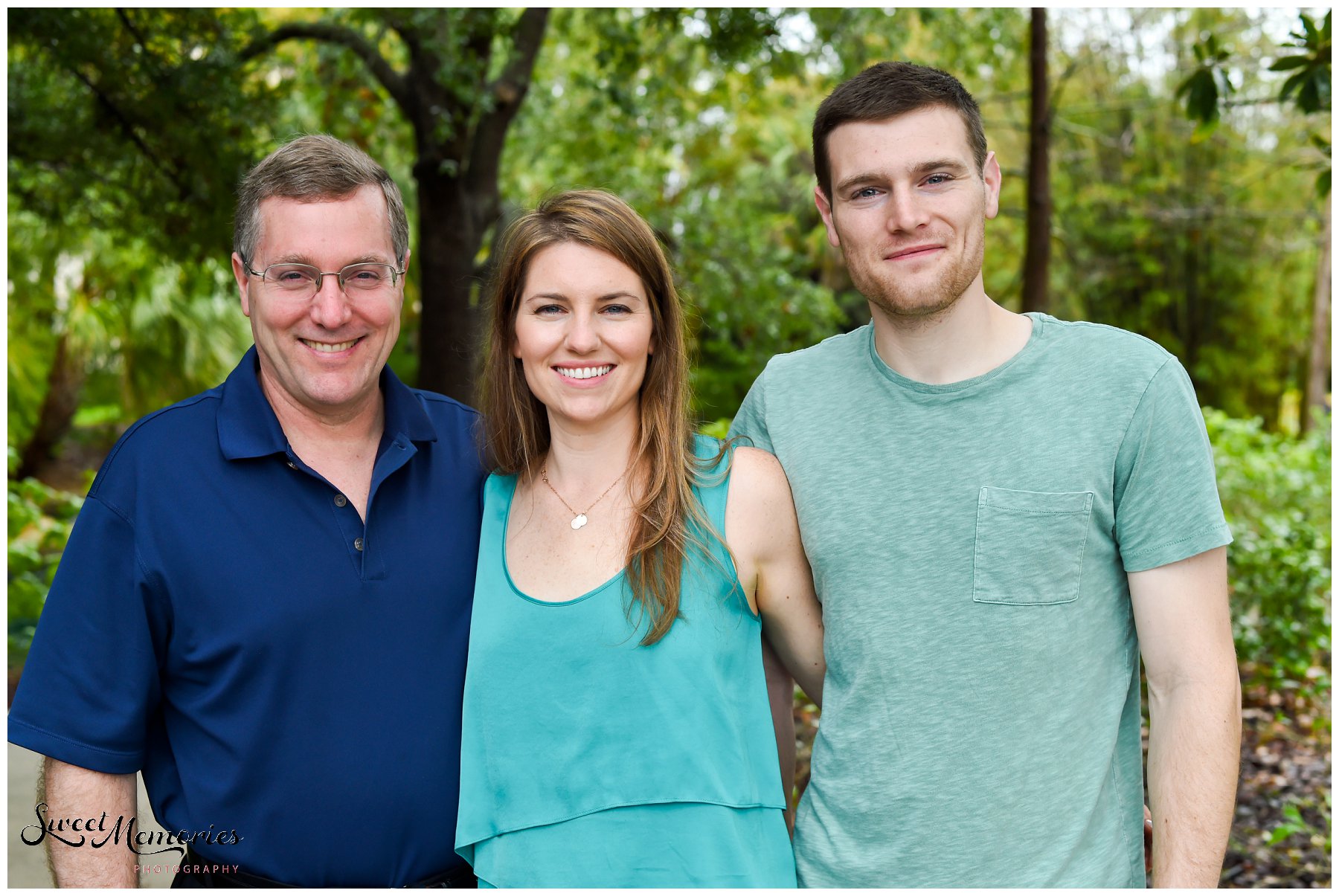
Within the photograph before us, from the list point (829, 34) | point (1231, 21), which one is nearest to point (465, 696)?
point (829, 34)

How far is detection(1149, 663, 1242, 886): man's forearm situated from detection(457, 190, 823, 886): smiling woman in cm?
67

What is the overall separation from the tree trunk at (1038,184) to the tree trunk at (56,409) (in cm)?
980

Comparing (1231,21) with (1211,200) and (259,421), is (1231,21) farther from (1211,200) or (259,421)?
(259,421)

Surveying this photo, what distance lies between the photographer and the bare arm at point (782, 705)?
2.33 m

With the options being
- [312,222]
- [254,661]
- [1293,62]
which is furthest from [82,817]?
[1293,62]

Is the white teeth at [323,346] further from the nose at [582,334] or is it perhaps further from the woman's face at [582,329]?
the nose at [582,334]

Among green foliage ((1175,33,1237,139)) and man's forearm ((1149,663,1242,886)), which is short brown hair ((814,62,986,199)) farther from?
green foliage ((1175,33,1237,139))

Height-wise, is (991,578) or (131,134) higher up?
(131,134)

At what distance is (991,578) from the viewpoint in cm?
198

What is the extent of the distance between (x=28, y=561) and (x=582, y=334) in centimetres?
620

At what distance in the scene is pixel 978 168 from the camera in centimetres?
213

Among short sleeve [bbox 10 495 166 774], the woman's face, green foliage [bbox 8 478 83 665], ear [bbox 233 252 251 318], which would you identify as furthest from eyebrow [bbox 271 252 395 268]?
green foliage [bbox 8 478 83 665]

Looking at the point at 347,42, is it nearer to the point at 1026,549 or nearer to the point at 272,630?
the point at 272,630

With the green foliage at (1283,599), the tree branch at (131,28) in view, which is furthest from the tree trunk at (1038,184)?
the tree branch at (131,28)
